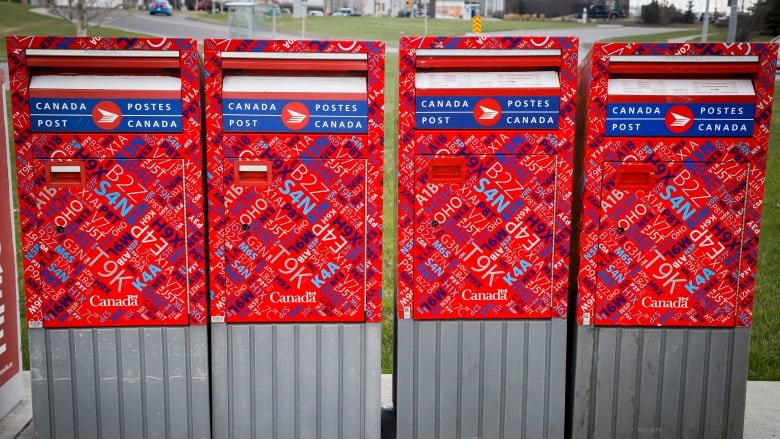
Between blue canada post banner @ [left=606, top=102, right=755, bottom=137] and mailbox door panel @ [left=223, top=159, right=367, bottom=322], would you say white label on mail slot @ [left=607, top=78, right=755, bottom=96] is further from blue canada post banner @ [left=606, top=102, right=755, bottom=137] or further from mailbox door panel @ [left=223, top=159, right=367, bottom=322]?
mailbox door panel @ [left=223, top=159, right=367, bottom=322]

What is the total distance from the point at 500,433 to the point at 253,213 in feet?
4.07

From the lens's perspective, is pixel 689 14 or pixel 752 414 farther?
pixel 689 14

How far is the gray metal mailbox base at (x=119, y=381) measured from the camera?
2369 mm

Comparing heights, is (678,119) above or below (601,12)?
below

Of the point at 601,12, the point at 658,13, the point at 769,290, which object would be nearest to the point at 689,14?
the point at 658,13

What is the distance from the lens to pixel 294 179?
2299 mm

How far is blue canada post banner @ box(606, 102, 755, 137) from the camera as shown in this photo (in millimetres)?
2289

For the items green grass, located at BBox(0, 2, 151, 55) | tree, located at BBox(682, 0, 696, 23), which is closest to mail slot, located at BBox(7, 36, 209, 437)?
green grass, located at BBox(0, 2, 151, 55)

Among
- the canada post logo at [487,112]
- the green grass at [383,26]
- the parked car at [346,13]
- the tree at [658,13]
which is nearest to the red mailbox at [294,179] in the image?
the canada post logo at [487,112]

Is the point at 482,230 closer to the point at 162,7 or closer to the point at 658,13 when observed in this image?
the point at 658,13

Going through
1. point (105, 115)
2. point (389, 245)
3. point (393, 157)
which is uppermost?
point (105, 115)

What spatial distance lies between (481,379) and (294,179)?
102 centimetres

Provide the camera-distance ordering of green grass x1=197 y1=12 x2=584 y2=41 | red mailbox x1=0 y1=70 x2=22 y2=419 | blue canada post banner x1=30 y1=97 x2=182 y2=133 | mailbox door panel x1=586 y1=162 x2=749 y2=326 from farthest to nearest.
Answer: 1. green grass x1=197 y1=12 x2=584 y2=41
2. red mailbox x1=0 y1=70 x2=22 y2=419
3. mailbox door panel x1=586 y1=162 x2=749 y2=326
4. blue canada post banner x1=30 y1=97 x2=182 y2=133

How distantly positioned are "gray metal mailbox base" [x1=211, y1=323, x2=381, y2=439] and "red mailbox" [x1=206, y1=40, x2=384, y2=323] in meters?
0.06
